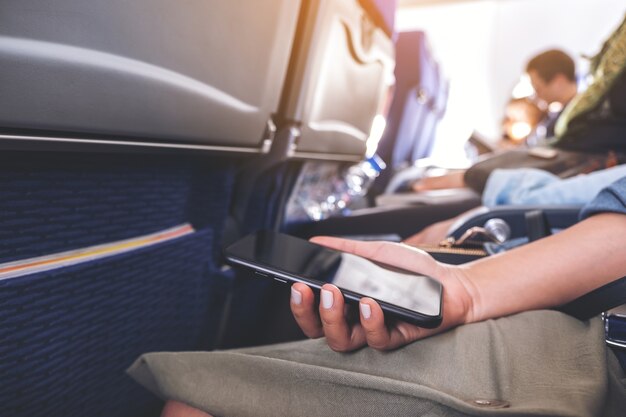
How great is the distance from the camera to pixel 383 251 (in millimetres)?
587

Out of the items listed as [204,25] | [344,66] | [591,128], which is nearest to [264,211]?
[344,66]

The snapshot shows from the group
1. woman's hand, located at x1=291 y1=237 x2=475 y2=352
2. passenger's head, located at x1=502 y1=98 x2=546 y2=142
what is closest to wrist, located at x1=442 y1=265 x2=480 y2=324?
woman's hand, located at x1=291 y1=237 x2=475 y2=352

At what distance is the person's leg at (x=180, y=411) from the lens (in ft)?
1.39

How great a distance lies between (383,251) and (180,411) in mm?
319

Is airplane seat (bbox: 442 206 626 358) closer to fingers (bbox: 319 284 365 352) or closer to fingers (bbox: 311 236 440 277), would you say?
fingers (bbox: 311 236 440 277)

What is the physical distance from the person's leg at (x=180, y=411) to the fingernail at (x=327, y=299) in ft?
0.52

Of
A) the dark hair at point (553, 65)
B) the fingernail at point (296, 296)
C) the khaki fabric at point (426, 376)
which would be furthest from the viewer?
the dark hair at point (553, 65)

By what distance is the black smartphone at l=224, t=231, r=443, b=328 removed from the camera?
44 cm

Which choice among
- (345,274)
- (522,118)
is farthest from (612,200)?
(522,118)

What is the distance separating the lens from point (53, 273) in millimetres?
477

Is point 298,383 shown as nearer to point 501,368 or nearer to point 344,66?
point 501,368

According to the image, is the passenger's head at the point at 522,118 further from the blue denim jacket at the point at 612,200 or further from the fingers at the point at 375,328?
the fingers at the point at 375,328

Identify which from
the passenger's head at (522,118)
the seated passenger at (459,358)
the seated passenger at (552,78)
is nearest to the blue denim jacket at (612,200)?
the seated passenger at (459,358)

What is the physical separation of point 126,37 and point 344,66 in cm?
62
